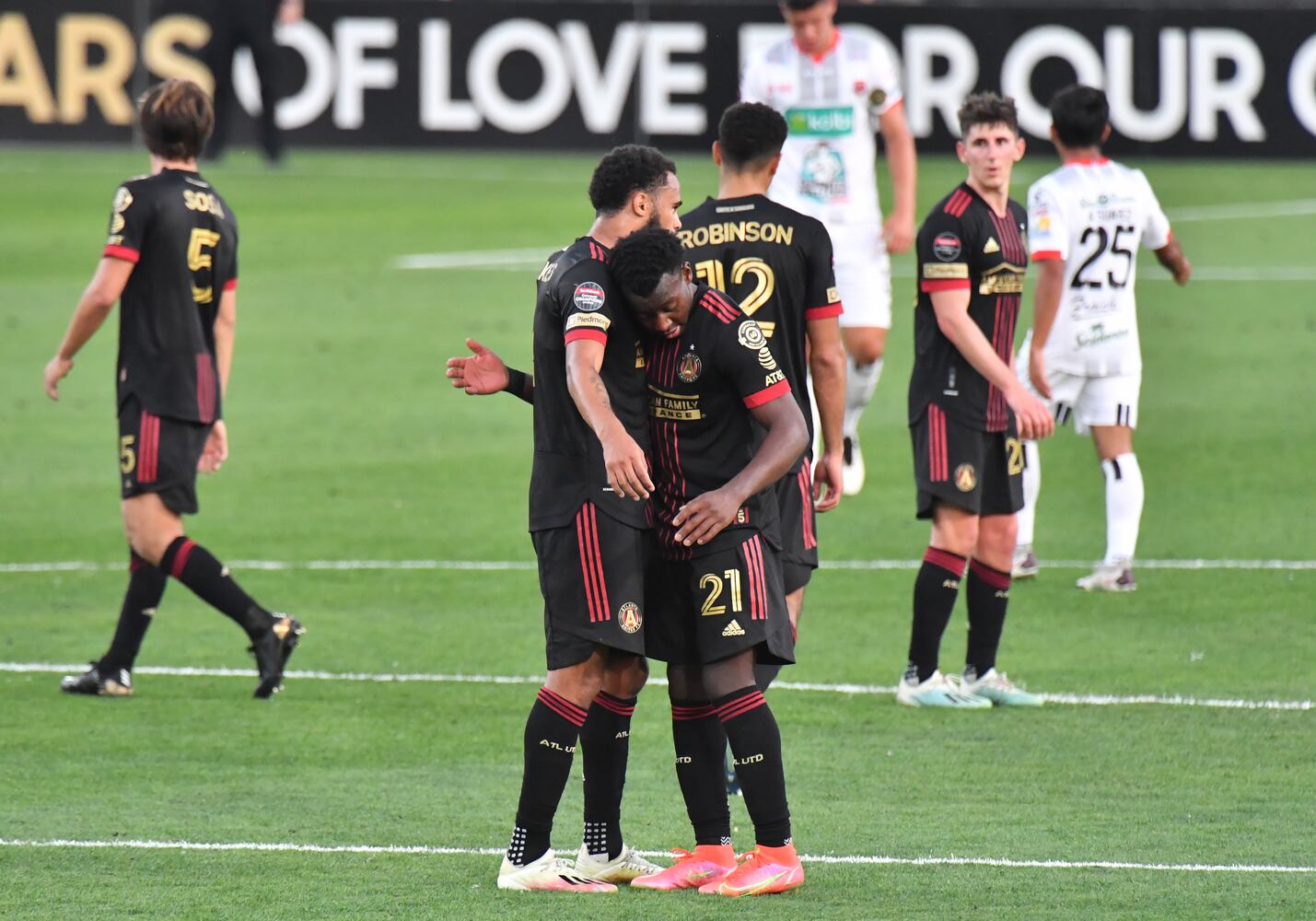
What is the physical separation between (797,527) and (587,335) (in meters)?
1.30

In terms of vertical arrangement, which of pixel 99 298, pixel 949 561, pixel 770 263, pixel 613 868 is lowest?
pixel 613 868

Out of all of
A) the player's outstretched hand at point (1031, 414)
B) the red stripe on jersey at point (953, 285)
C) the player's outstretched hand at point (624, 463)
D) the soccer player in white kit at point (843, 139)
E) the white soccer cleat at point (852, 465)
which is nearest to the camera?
the player's outstretched hand at point (624, 463)

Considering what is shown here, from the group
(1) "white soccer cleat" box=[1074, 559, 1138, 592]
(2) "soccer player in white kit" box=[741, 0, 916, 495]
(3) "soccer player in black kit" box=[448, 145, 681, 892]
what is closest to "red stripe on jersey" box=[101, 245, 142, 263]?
(3) "soccer player in black kit" box=[448, 145, 681, 892]

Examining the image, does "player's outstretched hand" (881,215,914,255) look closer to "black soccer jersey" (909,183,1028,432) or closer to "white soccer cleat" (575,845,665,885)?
"black soccer jersey" (909,183,1028,432)

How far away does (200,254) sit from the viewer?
8469 millimetres

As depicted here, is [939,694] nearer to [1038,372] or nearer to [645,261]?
[1038,372]

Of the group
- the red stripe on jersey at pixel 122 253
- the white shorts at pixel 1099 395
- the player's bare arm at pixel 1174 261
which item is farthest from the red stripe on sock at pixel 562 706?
the white shorts at pixel 1099 395

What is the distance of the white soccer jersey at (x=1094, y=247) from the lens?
9828 mm

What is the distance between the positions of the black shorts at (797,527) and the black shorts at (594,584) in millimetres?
822

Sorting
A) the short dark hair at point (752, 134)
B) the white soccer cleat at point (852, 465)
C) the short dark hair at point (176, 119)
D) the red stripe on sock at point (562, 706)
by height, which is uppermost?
the short dark hair at point (176, 119)

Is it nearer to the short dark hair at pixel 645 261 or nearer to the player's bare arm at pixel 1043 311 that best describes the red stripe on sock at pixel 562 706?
the short dark hair at pixel 645 261

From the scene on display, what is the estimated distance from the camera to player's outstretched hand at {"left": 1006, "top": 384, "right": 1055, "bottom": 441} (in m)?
7.67

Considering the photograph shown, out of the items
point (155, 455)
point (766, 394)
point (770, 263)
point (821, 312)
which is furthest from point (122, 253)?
point (766, 394)

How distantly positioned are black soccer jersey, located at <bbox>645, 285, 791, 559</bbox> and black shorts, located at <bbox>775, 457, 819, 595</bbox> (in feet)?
1.83
